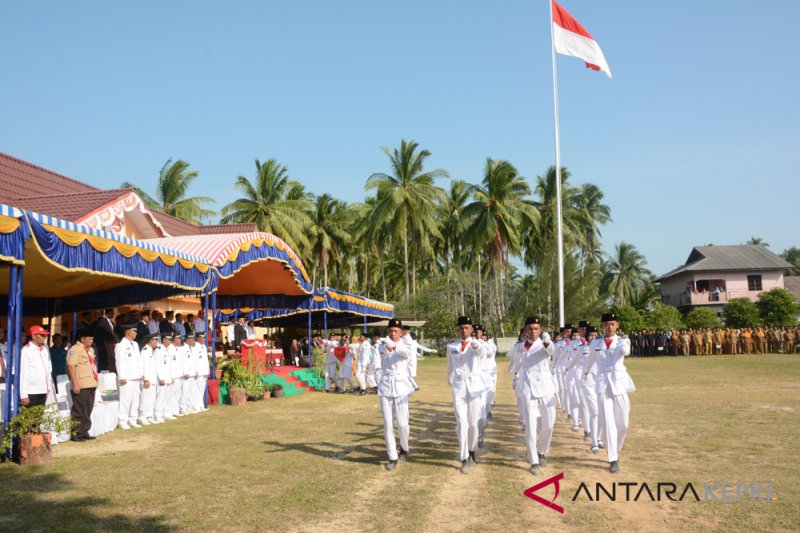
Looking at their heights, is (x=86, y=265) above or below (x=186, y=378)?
above

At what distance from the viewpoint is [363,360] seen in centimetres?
1844

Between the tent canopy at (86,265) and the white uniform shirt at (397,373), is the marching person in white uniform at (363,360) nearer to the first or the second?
the tent canopy at (86,265)

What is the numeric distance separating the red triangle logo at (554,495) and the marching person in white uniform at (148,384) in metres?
7.88

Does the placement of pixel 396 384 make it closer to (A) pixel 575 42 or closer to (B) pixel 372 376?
(B) pixel 372 376

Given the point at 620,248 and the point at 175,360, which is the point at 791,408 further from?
the point at 620,248

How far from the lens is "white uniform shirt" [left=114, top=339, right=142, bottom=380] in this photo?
11047 millimetres

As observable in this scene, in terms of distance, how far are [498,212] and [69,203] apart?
31.8 meters

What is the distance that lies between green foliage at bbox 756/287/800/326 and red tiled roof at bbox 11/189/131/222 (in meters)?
39.8

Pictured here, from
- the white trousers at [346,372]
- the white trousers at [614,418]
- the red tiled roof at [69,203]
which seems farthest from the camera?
the white trousers at [346,372]

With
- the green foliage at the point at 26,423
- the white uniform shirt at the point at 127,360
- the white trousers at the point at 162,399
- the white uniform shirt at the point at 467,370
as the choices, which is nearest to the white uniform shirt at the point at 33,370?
the green foliage at the point at 26,423

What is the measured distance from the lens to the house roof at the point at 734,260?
171 ft

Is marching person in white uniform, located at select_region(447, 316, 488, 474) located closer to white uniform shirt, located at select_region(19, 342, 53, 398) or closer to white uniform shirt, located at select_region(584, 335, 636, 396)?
white uniform shirt, located at select_region(584, 335, 636, 396)

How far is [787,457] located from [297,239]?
35348 millimetres

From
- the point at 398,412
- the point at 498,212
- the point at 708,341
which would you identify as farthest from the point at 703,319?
the point at 398,412
